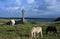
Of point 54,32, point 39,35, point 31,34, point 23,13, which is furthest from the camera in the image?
point 23,13

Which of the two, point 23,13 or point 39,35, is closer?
point 39,35

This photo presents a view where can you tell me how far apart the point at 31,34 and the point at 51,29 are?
280 inches

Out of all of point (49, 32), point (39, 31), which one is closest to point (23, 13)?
point (49, 32)

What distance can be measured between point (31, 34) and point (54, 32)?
6738 millimetres

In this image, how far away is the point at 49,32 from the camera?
95.4ft

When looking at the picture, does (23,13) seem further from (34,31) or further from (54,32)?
(34,31)

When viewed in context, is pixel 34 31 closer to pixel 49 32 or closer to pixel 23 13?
pixel 49 32

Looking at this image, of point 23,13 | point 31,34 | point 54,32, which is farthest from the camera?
point 23,13

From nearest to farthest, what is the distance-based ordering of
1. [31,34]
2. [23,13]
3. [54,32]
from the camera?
[31,34], [54,32], [23,13]

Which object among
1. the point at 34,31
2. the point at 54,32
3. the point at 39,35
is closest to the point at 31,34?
the point at 34,31

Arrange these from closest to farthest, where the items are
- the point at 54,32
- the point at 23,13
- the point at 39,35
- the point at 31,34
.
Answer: the point at 31,34 < the point at 39,35 < the point at 54,32 < the point at 23,13

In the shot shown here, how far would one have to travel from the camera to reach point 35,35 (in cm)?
2258

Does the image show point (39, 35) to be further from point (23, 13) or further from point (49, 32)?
point (23, 13)

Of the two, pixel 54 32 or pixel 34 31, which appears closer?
pixel 34 31
